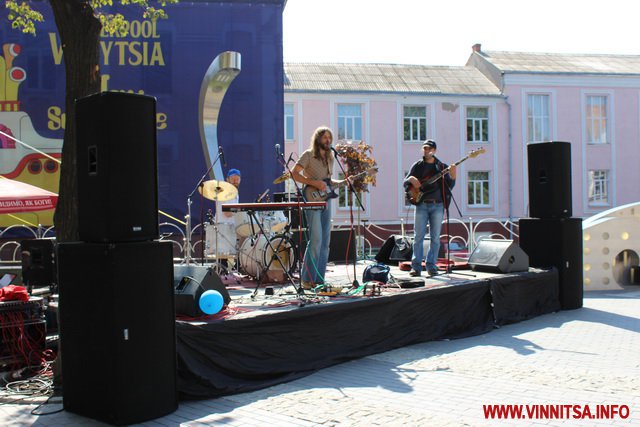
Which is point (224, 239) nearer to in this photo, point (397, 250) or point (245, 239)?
point (245, 239)

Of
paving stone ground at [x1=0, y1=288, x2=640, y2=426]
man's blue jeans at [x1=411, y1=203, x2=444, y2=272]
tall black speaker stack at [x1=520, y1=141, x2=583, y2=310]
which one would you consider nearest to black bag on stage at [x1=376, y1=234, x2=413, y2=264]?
man's blue jeans at [x1=411, y1=203, x2=444, y2=272]

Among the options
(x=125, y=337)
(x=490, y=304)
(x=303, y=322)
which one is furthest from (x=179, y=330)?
(x=490, y=304)

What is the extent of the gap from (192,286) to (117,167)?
142 centimetres

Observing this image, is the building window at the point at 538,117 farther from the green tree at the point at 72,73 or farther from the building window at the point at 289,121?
the green tree at the point at 72,73

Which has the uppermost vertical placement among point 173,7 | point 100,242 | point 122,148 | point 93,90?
point 173,7

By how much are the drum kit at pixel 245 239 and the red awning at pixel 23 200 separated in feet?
6.64

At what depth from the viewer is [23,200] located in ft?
25.7

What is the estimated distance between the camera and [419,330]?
6.13 m

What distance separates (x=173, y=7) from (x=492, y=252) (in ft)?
35.1

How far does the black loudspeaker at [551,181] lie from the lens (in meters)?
8.20

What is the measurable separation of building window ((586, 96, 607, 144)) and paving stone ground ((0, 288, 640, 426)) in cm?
2281

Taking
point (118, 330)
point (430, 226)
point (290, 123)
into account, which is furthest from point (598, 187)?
point (118, 330)

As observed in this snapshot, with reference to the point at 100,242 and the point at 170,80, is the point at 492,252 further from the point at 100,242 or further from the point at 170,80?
the point at 170,80

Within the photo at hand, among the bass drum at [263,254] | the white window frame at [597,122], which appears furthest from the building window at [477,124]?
the bass drum at [263,254]
